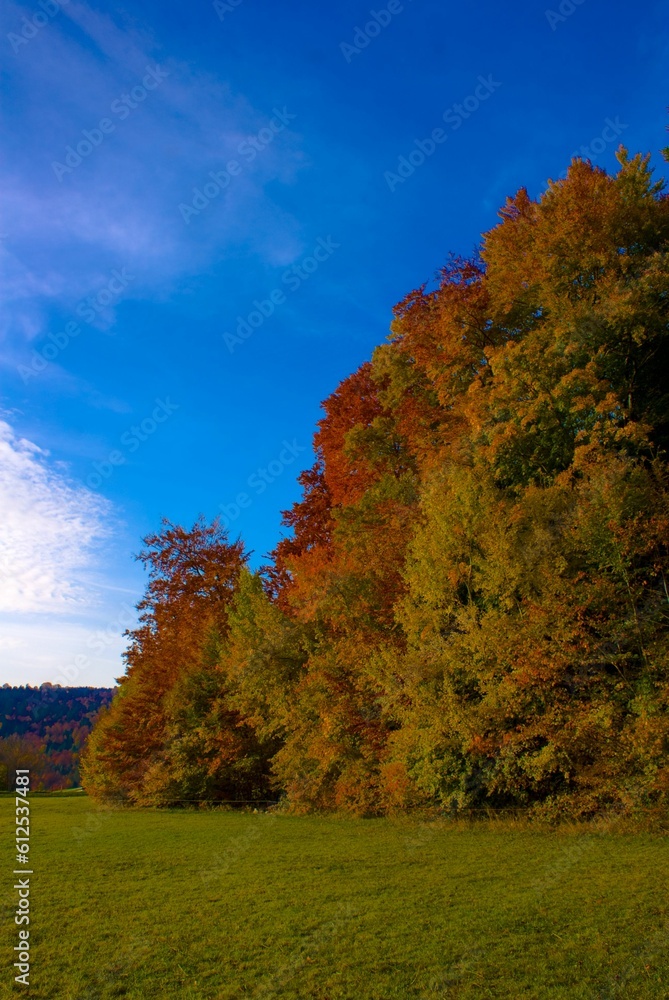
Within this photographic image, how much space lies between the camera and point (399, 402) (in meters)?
23.5

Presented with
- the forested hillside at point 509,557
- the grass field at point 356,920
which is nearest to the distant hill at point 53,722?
the forested hillside at point 509,557

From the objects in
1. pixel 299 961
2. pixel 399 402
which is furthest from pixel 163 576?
pixel 299 961

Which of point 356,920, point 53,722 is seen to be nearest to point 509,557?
point 356,920

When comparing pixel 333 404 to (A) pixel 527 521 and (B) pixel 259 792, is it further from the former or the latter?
(B) pixel 259 792

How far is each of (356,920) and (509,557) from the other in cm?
872

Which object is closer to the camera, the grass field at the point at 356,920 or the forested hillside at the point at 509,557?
the grass field at the point at 356,920

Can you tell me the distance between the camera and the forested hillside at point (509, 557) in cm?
1386

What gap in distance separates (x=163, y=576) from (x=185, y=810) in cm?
1341

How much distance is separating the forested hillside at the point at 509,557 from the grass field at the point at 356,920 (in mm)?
2495

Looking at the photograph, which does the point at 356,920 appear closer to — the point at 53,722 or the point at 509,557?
the point at 509,557

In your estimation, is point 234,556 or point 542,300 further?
point 234,556

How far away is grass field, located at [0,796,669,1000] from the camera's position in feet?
18.8

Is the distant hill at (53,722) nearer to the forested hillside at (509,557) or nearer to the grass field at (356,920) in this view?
the forested hillside at (509,557)

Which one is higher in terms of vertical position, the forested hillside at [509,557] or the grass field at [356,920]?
the forested hillside at [509,557]
